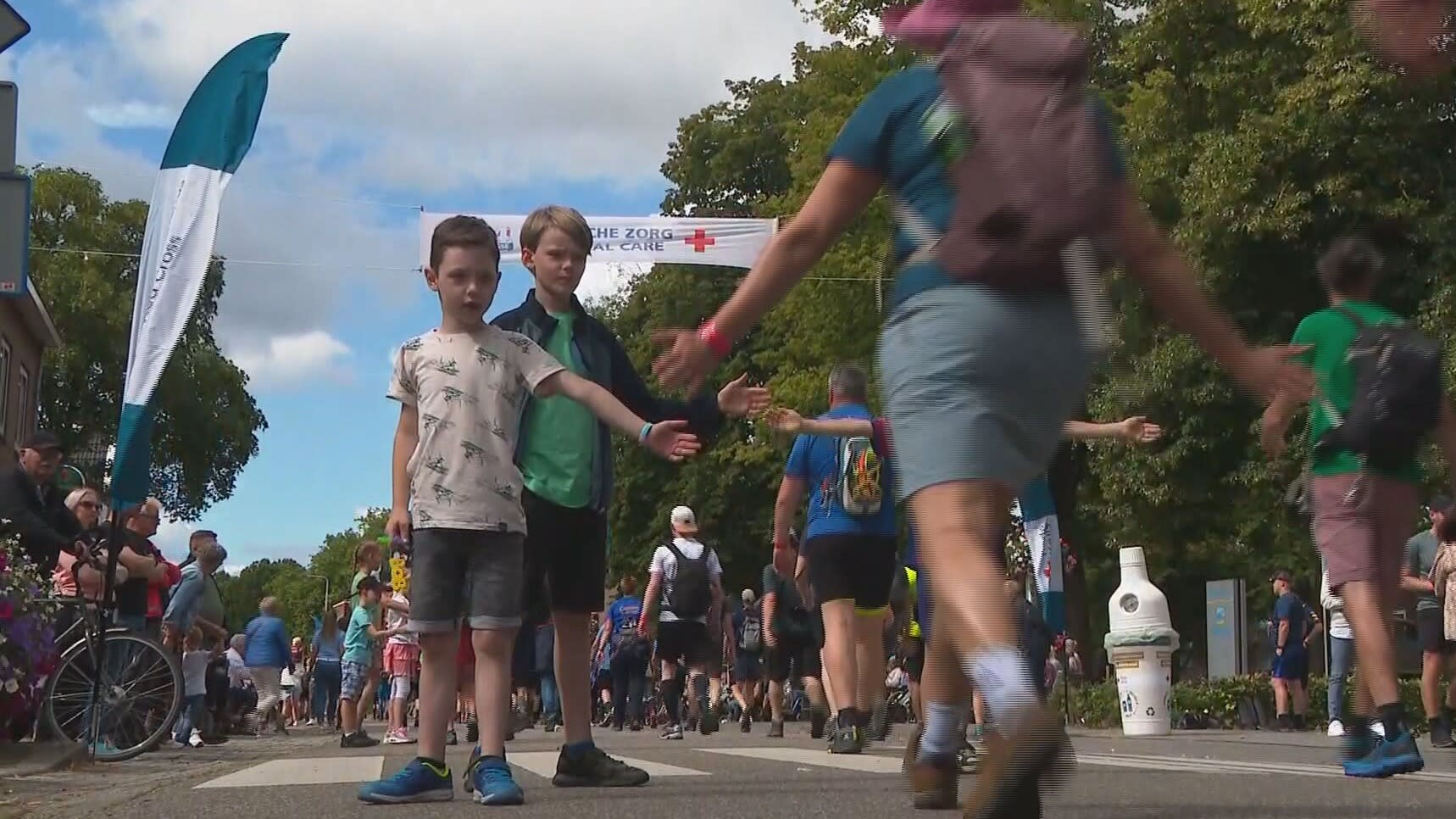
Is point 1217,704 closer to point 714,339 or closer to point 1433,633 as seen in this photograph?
point 1433,633

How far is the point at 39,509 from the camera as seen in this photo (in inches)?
447

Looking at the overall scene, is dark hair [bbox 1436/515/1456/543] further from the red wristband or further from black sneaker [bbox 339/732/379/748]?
the red wristband

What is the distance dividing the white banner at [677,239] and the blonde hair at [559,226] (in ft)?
64.8

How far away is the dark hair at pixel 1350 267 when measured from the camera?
25.4ft

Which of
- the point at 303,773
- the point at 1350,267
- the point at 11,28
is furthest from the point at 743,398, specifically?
the point at 303,773

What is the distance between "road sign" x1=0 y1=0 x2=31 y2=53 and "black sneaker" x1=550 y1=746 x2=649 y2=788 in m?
3.04

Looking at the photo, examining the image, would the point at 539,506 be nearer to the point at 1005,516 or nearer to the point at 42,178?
the point at 1005,516

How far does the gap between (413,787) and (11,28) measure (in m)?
2.75

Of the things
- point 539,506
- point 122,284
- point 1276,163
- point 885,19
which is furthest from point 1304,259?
point 122,284

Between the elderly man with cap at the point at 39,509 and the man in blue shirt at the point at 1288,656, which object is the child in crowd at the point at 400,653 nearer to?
the elderly man with cap at the point at 39,509

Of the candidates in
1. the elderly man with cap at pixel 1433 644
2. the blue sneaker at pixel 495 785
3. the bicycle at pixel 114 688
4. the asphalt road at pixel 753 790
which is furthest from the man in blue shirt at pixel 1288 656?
the blue sneaker at pixel 495 785

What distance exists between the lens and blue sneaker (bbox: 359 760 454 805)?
634cm

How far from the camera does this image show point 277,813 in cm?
604

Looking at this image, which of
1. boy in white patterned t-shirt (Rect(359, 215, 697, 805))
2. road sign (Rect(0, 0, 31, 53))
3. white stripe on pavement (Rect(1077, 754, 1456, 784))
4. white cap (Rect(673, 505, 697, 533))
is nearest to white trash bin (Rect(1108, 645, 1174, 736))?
white cap (Rect(673, 505, 697, 533))
